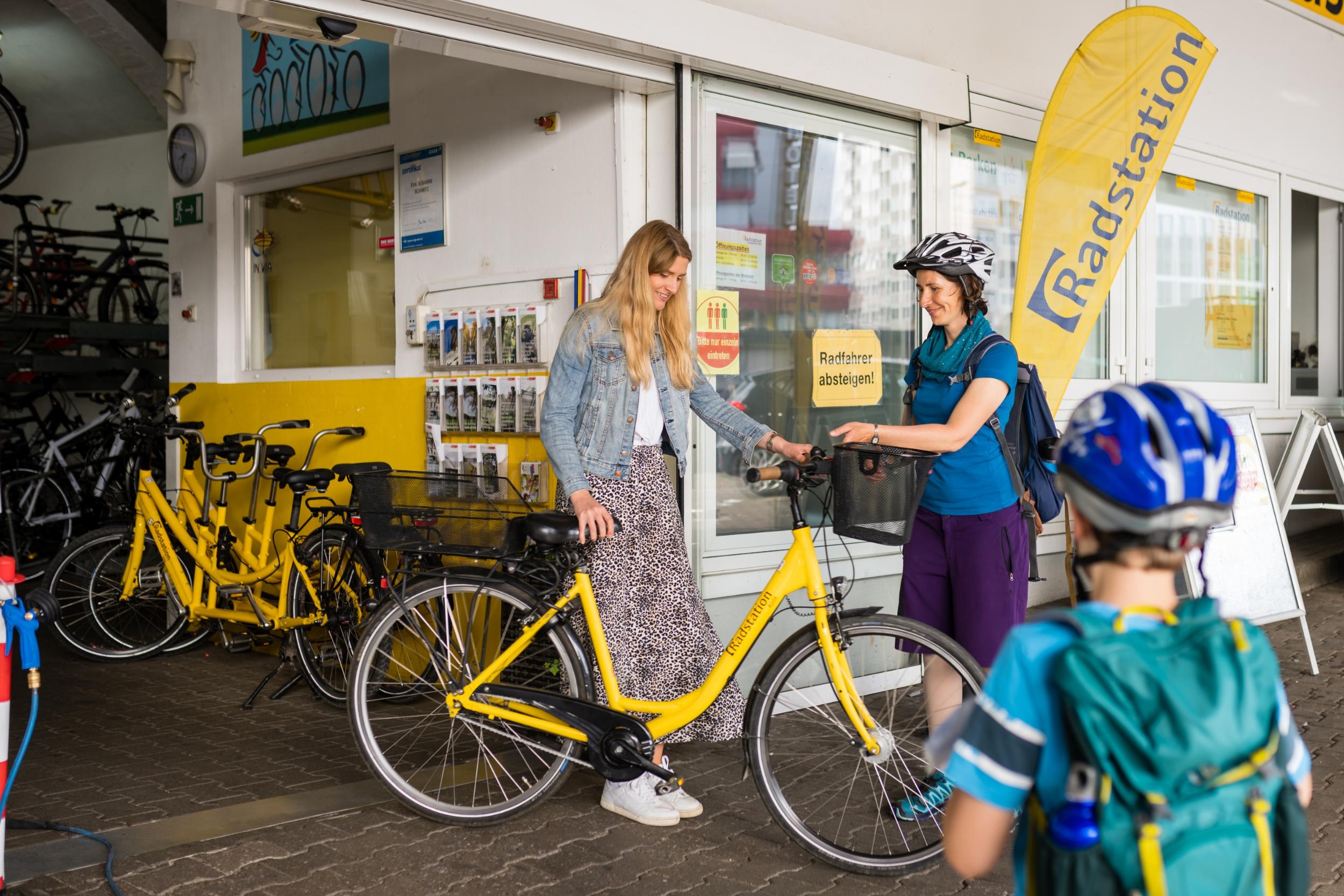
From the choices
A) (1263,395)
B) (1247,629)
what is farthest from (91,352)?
(1247,629)

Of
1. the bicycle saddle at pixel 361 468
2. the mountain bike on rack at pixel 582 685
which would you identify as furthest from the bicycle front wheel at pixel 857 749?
the bicycle saddle at pixel 361 468

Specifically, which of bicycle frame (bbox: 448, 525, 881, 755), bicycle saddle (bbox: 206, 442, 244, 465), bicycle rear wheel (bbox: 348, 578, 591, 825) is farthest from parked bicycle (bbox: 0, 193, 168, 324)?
bicycle frame (bbox: 448, 525, 881, 755)

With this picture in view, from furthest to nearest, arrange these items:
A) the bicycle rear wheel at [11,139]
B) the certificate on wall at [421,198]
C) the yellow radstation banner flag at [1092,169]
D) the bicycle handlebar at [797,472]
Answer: the bicycle rear wheel at [11,139]
the certificate on wall at [421,198]
the yellow radstation banner flag at [1092,169]
the bicycle handlebar at [797,472]

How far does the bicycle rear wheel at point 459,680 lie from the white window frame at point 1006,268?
2.39 metres

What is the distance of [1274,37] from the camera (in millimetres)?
7906

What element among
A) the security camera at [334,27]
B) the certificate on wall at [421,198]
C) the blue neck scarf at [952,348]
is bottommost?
the blue neck scarf at [952,348]

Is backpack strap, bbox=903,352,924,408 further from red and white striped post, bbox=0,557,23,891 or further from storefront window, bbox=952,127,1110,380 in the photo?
red and white striped post, bbox=0,557,23,891

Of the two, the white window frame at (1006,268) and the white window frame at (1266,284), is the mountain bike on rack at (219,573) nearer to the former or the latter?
the white window frame at (1006,268)

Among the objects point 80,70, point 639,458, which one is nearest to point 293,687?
point 639,458

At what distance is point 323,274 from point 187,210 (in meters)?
1.06

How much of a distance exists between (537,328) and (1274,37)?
232 inches

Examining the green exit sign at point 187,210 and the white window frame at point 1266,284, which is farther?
the white window frame at point 1266,284

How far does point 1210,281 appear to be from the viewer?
7.57m

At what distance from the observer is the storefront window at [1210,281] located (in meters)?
7.18
